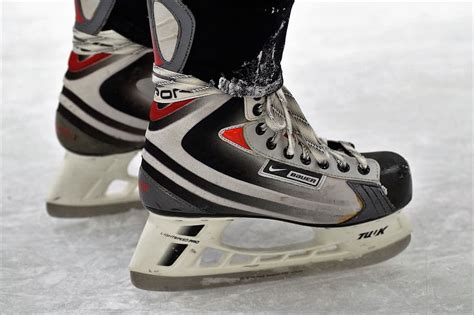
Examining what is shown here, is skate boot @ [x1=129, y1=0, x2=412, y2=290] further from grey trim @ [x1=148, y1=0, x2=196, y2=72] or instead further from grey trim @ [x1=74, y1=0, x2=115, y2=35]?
grey trim @ [x1=74, y1=0, x2=115, y2=35]

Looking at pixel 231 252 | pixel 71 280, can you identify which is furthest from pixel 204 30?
pixel 71 280

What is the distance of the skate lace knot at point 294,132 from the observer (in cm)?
133

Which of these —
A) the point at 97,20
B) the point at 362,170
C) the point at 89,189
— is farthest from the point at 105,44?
the point at 362,170

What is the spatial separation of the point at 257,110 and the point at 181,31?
6.5 inches

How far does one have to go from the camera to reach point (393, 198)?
4.68ft

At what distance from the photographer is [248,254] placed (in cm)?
141

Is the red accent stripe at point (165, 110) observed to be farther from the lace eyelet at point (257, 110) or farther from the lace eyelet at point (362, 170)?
the lace eyelet at point (362, 170)

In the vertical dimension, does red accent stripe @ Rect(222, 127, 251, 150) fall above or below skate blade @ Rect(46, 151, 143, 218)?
above

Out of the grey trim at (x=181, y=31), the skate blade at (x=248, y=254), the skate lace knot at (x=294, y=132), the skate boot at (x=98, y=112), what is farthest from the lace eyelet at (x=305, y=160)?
the skate boot at (x=98, y=112)

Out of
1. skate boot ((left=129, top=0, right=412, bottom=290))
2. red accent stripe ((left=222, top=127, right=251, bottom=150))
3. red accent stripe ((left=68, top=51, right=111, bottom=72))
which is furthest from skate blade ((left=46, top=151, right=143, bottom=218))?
red accent stripe ((left=222, top=127, right=251, bottom=150))

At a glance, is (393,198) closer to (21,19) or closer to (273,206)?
(273,206)

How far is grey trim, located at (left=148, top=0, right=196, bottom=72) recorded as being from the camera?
4.09ft

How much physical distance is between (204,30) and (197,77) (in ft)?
0.24

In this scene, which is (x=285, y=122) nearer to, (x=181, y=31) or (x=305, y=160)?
(x=305, y=160)
